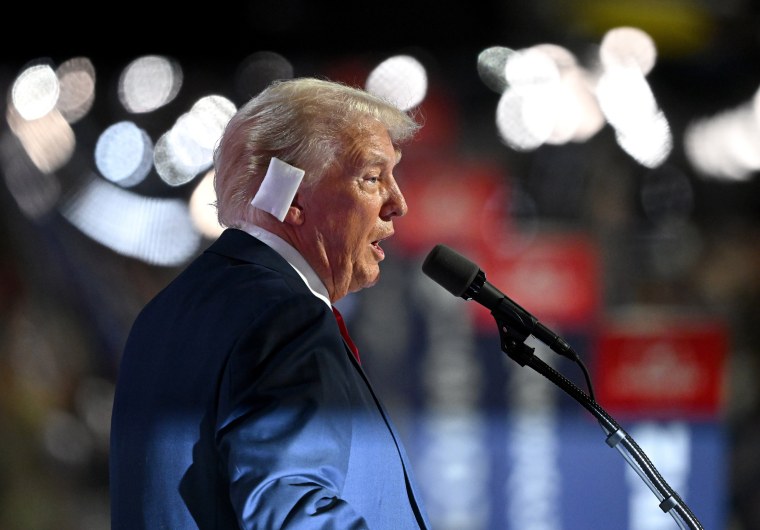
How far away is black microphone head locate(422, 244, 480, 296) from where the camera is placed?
133 centimetres

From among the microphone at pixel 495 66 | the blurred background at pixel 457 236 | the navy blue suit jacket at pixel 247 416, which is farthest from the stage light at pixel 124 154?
the navy blue suit jacket at pixel 247 416

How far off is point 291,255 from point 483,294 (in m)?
0.27

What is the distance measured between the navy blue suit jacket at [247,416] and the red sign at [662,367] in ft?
8.56

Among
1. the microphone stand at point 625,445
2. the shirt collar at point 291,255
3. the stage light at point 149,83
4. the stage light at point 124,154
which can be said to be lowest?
the shirt collar at point 291,255

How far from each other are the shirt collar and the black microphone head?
15 centimetres

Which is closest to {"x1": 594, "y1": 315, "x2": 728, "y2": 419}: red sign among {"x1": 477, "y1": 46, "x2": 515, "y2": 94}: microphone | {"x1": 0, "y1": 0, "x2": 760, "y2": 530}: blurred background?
{"x1": 0, "y1": 0, "x2": 760, "y2": 530}: blurred background

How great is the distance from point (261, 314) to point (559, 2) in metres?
3.10

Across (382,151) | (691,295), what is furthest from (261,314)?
(691,295)

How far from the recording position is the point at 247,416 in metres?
1.06

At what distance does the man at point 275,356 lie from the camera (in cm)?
105

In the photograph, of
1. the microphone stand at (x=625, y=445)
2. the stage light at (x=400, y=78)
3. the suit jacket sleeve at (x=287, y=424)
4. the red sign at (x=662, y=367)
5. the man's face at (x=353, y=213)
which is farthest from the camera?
the red sign at (x=662, y=367)

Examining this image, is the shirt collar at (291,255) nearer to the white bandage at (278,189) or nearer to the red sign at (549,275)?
the white bandage at (278,189)

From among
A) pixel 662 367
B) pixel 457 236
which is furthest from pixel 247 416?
pixel 662 367

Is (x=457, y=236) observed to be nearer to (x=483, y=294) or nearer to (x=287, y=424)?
(x=483, y=294)
